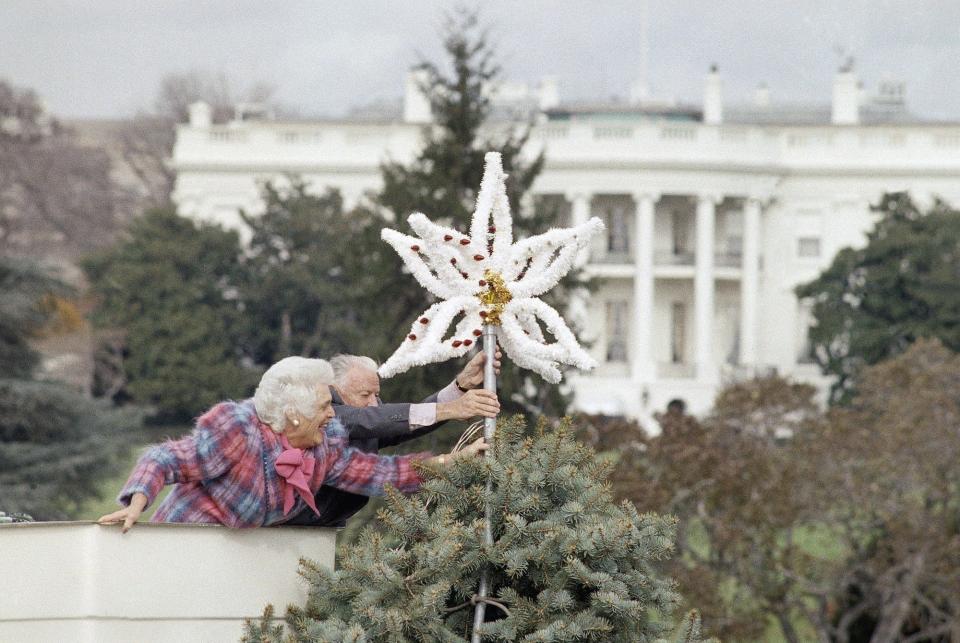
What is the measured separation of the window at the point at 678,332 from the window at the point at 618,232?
2429mm

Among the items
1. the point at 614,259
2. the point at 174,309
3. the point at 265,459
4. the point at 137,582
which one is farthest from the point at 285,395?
the point at 614,259

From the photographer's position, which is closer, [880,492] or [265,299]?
[880,492]

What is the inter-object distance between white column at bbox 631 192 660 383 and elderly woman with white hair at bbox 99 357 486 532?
203 ft

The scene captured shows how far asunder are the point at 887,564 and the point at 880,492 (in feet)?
2.87

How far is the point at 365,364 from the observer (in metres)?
7.91

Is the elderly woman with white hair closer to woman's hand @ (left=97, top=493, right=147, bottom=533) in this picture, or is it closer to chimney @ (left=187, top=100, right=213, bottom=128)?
woman's hand @ (left=97, top=493, right=147, bottom=533)

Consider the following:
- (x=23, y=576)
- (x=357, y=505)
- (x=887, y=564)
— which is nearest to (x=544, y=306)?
(x=357, y=505)

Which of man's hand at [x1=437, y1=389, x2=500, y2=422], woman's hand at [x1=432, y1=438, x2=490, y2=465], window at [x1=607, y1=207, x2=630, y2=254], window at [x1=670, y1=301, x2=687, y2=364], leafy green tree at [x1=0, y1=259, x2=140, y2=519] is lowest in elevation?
window at [x1=670, y1=301, x2=687, y2=364]

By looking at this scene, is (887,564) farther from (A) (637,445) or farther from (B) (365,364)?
(B) (365,364)

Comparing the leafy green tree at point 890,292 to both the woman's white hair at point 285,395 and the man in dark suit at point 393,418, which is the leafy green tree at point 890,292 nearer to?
the man in dark suit at point 393,418

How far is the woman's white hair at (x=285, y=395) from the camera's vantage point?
23.0 ft

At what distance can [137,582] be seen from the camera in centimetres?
688

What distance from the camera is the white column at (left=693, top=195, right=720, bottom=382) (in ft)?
226

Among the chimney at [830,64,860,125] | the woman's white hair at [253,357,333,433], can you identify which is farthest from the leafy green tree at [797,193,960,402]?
the woman's white hair at [253,357,333,433]
